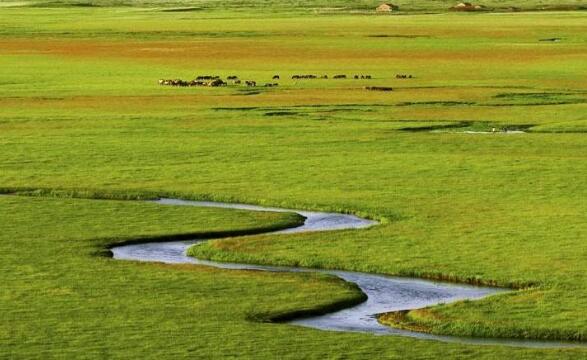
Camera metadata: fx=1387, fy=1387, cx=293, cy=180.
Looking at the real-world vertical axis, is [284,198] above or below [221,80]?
above

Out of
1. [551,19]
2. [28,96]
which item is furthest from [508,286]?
[551,19]

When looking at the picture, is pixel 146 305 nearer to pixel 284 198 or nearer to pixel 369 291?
pixel 369 291

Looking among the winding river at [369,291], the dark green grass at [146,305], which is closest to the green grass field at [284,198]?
the dark green grass at [146,305]

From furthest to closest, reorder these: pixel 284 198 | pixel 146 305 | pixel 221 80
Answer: pixel 221 80 → pixel 284 198 → pixel 146 305


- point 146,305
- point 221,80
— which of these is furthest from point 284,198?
point 221,80

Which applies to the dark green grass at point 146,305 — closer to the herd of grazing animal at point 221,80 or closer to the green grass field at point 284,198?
the green grass field at point 284,198

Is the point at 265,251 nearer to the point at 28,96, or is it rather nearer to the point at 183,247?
the point at 183,247
